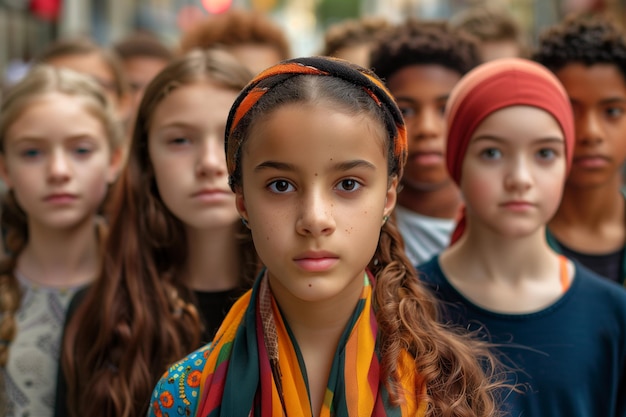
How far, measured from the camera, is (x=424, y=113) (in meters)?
3.38

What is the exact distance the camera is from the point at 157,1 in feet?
64.2

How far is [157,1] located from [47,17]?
871 centimetres

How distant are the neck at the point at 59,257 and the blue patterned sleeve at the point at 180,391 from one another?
1295mm

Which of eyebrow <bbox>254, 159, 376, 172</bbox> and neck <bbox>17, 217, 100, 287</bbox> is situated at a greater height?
eyebrow <bbox>254, 159, 376, 172</bbox>

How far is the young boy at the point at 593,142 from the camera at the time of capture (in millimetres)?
3078

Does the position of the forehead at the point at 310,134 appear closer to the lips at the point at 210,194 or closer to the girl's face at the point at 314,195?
the girl's face at the point at 314,195

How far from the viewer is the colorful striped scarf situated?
1877 mm

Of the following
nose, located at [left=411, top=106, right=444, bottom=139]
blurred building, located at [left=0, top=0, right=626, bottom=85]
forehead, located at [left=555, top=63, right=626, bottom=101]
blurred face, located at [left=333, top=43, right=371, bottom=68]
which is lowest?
nose, located at [left=411, top=106, right=444, bottom=139]

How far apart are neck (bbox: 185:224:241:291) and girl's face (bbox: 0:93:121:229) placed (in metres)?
0.56

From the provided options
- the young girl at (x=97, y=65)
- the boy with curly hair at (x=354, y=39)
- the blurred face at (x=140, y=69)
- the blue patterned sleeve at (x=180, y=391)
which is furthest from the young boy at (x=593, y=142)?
the blurred face at (x=140, y=69)

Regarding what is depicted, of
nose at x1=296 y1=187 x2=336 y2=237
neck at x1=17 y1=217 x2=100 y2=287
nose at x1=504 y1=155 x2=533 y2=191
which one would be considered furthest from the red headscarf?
neck at x1=17 y1=217 x2=100 y2=287

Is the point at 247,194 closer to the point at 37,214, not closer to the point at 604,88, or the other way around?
the point at 37,214

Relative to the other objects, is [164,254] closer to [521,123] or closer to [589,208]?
[521,123]

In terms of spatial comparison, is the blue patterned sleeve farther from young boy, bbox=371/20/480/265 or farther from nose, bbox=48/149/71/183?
young boy, bbox=371/20/480/265
